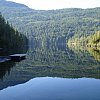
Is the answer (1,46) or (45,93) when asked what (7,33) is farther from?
(45,93)

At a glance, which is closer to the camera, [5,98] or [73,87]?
[5,98]

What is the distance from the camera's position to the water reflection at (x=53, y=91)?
3394 centimetres

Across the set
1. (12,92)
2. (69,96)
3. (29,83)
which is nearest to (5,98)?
(12,92)

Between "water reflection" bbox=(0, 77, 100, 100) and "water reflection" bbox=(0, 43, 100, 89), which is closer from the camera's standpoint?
"water reflection" bbox=(0, 77, 100, 100)

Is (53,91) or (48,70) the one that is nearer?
(53,91)

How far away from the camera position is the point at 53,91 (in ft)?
125

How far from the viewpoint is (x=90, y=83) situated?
45438mm

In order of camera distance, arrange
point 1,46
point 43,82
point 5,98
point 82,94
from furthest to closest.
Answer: point 1,46
point 43,82
point 82,94
point 5,98

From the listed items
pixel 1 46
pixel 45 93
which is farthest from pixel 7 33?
pixel 45 93

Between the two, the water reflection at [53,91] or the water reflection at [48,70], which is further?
the water reflection at [48,70]

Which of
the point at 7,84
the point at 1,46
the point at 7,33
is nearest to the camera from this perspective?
the point at 7,84

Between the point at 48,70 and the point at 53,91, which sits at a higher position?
the point at 53,91

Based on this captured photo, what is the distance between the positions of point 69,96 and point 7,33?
123 meters

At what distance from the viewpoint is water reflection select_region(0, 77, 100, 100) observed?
33938 millimetres
